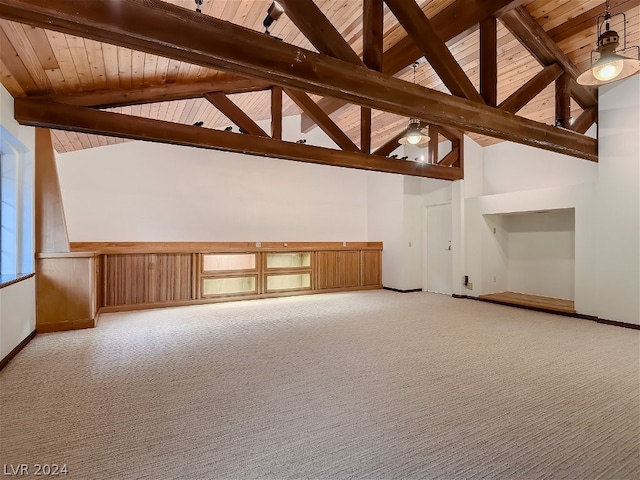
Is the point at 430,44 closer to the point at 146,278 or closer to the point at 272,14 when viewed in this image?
the point at 272,14

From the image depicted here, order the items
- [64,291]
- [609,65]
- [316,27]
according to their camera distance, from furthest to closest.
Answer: [64,291], [609,65], [316,27]

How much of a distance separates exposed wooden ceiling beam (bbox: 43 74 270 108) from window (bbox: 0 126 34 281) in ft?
2.64

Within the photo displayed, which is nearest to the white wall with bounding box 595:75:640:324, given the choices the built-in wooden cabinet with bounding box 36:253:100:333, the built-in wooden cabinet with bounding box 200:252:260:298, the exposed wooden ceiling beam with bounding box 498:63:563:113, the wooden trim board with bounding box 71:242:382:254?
the exposed wooden ceiling beam with bounding box 498:63:563:113

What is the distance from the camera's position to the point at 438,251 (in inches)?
299

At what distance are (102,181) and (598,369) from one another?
7.25 metres

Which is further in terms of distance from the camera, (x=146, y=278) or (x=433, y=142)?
(x=433, y=142)

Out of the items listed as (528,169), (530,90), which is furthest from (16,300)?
(528,169)

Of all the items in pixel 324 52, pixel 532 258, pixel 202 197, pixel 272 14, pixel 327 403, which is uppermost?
pixel 272 14

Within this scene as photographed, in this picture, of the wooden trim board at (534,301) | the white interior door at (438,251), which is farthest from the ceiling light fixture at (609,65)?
the white interior door at (438,251)

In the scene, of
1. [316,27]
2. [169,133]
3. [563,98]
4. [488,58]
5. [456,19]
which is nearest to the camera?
[316,27]

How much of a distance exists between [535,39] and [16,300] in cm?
656

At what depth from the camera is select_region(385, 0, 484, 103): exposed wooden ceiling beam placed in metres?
2.97

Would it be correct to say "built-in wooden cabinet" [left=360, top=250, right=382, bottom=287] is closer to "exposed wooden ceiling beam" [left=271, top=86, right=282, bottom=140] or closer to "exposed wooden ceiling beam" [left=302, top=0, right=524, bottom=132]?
"exposed wooden ceiling beam" [left=271, top=86, right=282, bottom=140]

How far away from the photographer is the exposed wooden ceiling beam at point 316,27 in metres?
2.49
